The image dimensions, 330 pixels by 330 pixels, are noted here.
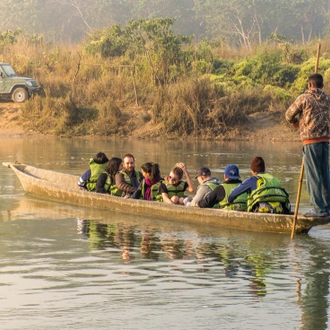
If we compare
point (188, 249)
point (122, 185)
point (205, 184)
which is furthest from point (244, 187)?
point (122, 185)

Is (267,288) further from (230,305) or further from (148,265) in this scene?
(148,265)

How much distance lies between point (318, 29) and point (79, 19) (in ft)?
58.1

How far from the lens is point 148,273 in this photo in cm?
941

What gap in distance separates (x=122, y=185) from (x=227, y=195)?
2.26 m

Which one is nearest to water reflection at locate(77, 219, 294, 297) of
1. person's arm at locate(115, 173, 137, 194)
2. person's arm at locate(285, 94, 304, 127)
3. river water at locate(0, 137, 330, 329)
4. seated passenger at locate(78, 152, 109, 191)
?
river water at locate(0, 137, 330, 329)

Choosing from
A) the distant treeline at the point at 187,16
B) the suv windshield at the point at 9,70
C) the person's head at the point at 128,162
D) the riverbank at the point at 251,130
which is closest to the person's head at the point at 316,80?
the person's head at the point at 128,162

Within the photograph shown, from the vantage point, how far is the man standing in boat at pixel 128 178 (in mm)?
13898

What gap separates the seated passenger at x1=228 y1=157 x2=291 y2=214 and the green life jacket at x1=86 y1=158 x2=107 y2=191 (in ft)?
11.5

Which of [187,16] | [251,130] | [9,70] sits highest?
[187,16]

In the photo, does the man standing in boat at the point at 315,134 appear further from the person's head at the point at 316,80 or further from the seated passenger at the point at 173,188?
the seated passenger at the point at 173,188

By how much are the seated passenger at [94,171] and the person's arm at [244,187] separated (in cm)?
325

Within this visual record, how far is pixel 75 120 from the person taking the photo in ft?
102

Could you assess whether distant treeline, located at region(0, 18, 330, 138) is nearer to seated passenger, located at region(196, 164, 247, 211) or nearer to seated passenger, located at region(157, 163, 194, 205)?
seated passenger, located at region(157, 163, 194, 205)

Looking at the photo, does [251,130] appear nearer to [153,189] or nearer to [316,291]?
[153,189]
